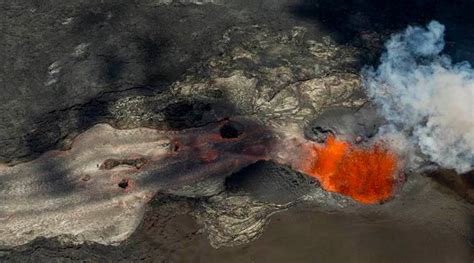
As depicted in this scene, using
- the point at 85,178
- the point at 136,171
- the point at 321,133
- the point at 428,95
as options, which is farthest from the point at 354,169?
the point at 85,178

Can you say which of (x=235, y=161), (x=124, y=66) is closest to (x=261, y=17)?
(x=124, y=66)

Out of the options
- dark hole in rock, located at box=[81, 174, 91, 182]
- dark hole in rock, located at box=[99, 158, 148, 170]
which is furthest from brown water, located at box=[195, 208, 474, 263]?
dark hole in rock, located at box=[81, 174, 91, 182]

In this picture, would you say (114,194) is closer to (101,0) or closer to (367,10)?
(101,0)

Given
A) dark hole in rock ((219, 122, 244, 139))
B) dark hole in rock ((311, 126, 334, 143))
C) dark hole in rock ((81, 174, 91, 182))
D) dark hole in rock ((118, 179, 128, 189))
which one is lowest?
dark hole in rock ((81, 174, 91, 182))

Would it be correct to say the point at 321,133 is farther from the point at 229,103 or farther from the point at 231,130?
the point at 229,103

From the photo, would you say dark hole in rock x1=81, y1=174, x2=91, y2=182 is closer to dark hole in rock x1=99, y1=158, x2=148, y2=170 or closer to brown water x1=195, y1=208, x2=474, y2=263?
dark hole in rock x1=99, y1=158, x2=148, y2=170
